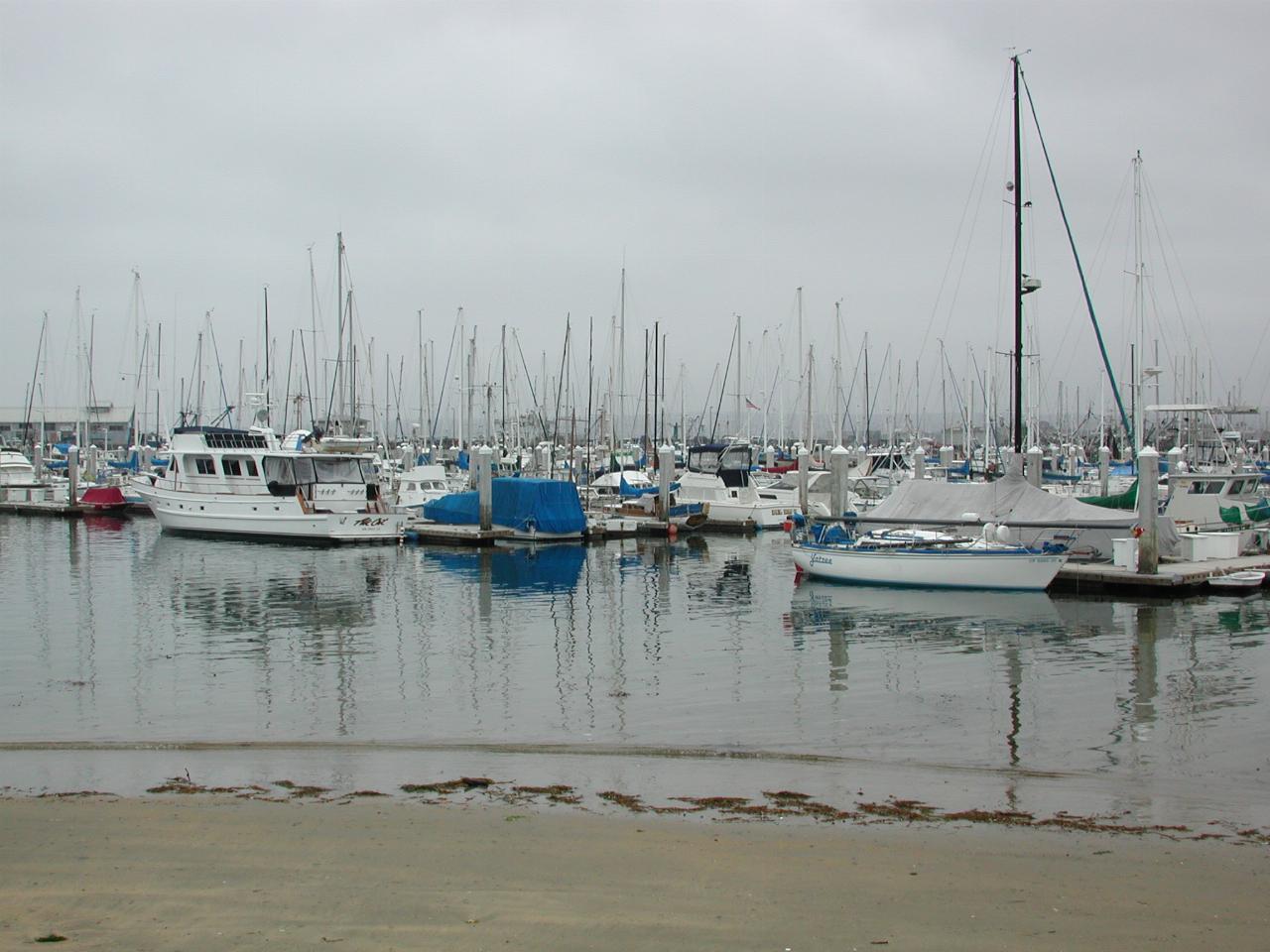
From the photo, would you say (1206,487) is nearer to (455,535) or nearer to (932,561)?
(932,561)

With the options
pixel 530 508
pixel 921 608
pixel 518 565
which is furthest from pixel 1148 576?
pixel 530 508

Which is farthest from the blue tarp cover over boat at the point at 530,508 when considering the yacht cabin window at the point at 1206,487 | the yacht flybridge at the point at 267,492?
the yacht cabin window at the point at 1206,487

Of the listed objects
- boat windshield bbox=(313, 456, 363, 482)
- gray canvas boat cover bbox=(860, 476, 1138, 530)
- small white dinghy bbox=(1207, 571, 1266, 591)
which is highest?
boat windshield bbox=(313, 456, 363, 482)

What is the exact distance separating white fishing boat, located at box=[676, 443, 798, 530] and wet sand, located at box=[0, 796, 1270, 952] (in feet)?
114

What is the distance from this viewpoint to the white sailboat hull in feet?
88.8

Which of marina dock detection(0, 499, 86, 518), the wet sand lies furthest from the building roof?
the wet sand

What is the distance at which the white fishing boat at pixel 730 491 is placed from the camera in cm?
4825

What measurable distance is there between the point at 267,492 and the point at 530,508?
32.6 feet

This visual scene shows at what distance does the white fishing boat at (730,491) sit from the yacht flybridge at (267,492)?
14.0 metres

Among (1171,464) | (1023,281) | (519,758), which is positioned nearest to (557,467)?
(1171,464)

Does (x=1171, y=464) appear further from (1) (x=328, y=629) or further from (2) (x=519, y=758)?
(2) (x=519, y=758)

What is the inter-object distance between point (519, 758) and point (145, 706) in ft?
20.1

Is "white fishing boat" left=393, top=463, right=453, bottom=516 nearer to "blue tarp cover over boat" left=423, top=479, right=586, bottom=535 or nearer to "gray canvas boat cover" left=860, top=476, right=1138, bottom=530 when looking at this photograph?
"blue tarp cover over boat" left=423, top=479, right=586, bottom=535

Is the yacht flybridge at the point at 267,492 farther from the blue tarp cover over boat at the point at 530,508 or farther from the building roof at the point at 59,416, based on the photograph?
the building roof at the point at 59,416
